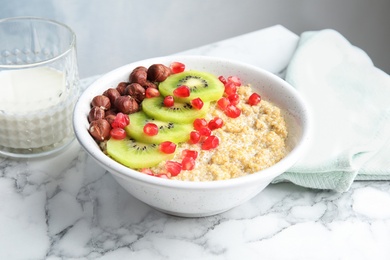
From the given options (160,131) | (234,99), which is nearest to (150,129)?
(160,131)

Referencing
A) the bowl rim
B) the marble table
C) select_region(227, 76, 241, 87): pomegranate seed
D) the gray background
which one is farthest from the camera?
the gray background

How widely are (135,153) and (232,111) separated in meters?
0.26

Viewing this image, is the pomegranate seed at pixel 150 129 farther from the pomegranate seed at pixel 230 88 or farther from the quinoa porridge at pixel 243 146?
the pomegranate seed at pixel 230 88

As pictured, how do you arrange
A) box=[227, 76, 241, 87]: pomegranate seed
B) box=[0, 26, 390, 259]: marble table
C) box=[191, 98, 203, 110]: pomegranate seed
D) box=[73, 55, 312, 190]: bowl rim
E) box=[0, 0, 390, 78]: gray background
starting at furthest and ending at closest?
box=[0, 0, 390, 78]: gray background
box=[227, 76, 241, 87]: pomegranate seed
box=[191, 98, 203, 110]: pomegranate seed
box=[0, 26, 390, 259]: marble table
box=[73, 55, 312, 190]: bowl rim

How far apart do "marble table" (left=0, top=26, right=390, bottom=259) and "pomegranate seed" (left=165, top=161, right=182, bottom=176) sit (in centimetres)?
15

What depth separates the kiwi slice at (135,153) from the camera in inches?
44.1

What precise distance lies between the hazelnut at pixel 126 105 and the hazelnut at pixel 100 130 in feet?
0.23

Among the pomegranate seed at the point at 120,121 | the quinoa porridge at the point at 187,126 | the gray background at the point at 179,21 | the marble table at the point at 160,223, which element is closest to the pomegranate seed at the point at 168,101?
the quinoa porridge at the point at 187,126

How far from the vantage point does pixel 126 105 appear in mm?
1250

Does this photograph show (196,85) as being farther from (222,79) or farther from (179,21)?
(179,21)

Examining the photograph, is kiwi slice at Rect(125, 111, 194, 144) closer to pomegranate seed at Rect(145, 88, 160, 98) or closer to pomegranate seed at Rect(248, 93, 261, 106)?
pomegranate seed at Rect(145, 88, 160, 98)

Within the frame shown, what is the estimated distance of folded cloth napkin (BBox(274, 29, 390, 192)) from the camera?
130 cm

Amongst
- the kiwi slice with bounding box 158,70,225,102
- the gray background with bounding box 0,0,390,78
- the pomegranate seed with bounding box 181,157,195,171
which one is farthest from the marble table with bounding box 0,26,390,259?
the gray background with bounding box 0,0,390,78

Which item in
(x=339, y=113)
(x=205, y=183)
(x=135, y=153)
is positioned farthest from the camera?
(x=339, y=113)
